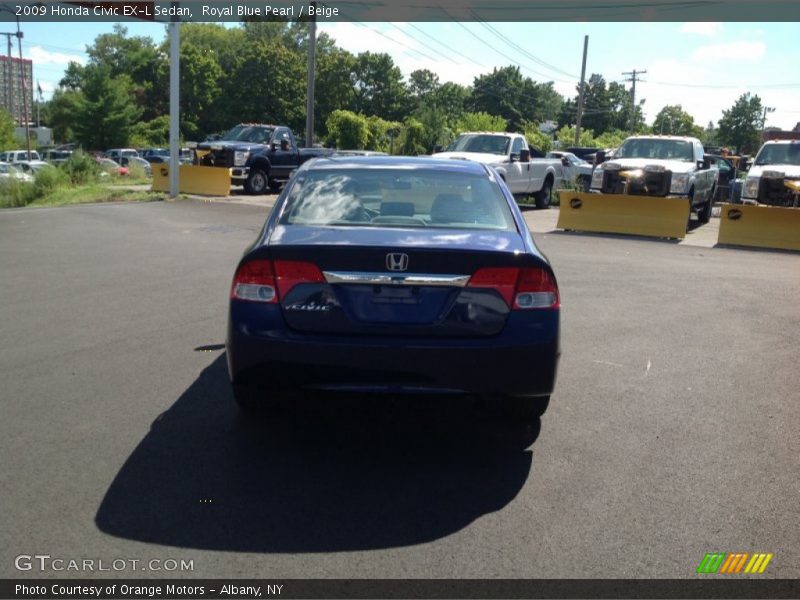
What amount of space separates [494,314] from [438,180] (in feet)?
4.73

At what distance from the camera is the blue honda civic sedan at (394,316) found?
427cm

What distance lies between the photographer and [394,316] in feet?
14.0

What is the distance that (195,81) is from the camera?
8406 centimetres

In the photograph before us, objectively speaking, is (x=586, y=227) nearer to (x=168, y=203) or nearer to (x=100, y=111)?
(x=168, y=203)

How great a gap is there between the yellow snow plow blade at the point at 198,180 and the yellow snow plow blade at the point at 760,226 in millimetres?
13738

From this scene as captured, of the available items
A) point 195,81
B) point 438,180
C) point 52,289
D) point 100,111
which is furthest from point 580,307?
point 195,81

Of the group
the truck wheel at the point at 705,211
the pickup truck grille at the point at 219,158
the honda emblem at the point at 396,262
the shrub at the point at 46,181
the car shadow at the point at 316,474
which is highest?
the honda emblem at the point at 396,262

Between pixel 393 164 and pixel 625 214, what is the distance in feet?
40.8

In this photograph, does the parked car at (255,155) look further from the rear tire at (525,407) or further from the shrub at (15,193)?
the rear tire at (525,407)

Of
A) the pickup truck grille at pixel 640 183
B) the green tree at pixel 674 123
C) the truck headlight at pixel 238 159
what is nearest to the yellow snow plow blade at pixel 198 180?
the truck headlight at pixel 238 159

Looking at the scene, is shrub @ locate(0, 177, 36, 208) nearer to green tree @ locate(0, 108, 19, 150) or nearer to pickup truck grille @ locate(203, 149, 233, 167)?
pickup truck grille @ locate(203, 149, 233, 167)

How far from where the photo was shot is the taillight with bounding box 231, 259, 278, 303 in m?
4.39

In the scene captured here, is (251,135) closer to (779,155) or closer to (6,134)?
(779,155)

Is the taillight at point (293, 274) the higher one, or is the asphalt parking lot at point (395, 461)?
the taillight at point (293, 274)
